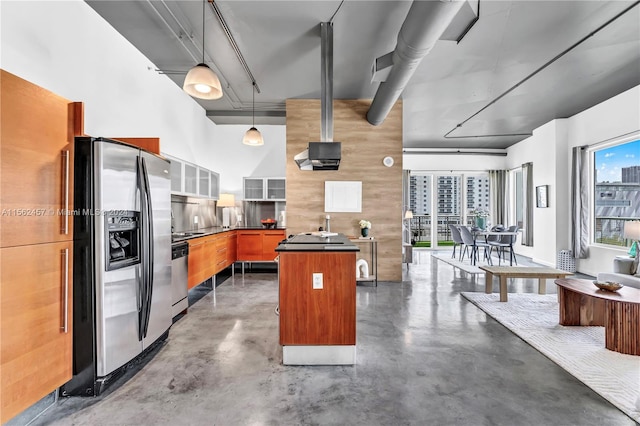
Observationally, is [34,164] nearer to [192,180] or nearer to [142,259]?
[142,259]

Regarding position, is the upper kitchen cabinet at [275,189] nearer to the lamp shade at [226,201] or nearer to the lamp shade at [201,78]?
the lamp shade at [226,201]

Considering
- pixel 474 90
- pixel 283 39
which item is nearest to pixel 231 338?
pixel 283 39

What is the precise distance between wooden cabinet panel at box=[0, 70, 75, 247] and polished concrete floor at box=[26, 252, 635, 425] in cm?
121

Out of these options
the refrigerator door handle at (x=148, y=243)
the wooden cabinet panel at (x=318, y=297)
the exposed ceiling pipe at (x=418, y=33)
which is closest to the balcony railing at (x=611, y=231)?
the exposed ceiling pipe at (x=418, y=33)

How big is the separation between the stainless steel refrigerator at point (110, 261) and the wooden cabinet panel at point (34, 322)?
82 mm

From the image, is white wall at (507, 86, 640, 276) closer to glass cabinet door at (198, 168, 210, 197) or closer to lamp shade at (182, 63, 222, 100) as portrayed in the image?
lamp shade at (182, 63, 222, 100)

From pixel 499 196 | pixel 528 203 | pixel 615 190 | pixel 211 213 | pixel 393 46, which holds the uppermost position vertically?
pixel 393 46

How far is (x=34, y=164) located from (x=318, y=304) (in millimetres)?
2162

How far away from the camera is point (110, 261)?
2.20 metres

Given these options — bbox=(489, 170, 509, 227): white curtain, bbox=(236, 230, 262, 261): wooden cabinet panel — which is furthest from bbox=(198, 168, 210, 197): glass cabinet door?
Result: bbox=(489, 170, 509, 227): white curtain

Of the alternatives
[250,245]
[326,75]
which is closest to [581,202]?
[326,75]

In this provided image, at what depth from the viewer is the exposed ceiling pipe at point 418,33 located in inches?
85.2

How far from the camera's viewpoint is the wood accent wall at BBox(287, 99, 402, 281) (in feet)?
18.6

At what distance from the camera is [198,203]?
5.80 m
